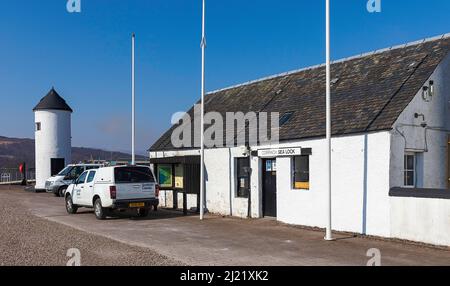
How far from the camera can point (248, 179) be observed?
18.6m

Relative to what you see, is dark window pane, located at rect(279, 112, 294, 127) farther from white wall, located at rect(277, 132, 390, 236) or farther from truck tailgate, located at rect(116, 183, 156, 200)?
truck tailgate, located at rect(116, 183, 156, 200)

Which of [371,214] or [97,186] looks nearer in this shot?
[371,214]

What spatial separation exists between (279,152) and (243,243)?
471 centimetres

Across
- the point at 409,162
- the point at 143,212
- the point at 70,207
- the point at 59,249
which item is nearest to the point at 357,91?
the point at 409,162

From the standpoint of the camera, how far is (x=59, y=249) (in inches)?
449

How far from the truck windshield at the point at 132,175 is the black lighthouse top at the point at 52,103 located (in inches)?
860

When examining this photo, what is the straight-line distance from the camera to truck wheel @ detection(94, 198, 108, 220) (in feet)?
59.7

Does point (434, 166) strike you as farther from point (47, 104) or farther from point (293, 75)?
point (47, 104)

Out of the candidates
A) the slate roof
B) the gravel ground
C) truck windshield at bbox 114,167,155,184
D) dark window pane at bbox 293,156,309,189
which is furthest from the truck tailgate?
dark window pane at bbox 293,156,309,189

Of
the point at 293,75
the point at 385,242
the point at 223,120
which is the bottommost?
the point at 385,242
